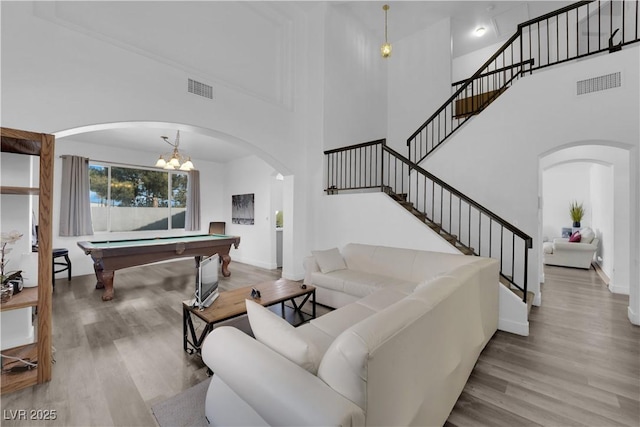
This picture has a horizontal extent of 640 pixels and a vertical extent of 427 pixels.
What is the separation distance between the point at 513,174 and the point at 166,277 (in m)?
6.61

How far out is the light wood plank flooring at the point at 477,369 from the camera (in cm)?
177

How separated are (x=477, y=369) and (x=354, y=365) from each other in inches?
76.0

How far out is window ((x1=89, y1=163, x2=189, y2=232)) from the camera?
606cm

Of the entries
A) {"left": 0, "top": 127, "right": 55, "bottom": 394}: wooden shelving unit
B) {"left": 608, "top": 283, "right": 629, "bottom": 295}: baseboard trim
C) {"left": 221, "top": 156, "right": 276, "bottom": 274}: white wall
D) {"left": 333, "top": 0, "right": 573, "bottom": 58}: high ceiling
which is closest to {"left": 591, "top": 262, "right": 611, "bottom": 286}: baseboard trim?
{"left": 608, "top": 283, "right": 629, "bottom": 295}: baseboard trim

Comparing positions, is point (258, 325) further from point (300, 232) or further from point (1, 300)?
point (300, 232)

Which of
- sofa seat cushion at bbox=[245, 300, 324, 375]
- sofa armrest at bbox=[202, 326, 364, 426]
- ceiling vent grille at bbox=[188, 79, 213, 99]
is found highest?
ceiling vent grille at bbox=[188, 79, 213, 99]

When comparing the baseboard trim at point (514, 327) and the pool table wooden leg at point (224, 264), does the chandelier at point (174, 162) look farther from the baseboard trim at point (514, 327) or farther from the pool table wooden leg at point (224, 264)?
the baseboard trim at point (514, 327)

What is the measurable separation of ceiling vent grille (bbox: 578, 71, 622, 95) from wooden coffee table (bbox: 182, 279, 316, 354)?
447 centimetres

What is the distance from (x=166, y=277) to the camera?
5391 mm

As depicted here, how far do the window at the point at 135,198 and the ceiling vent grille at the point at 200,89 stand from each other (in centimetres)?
406

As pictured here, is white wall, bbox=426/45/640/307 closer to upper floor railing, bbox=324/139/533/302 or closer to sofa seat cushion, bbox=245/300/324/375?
upper floor railing, bbox=324/139/533/302

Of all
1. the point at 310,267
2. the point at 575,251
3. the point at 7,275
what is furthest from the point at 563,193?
the point at 7,275

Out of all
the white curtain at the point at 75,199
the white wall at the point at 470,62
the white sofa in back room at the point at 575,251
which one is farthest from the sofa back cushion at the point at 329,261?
the white wall at the point at 470,62

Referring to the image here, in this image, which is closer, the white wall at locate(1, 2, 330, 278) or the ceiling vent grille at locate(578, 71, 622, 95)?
the white wall at locate(1, 2, 330, 278)
